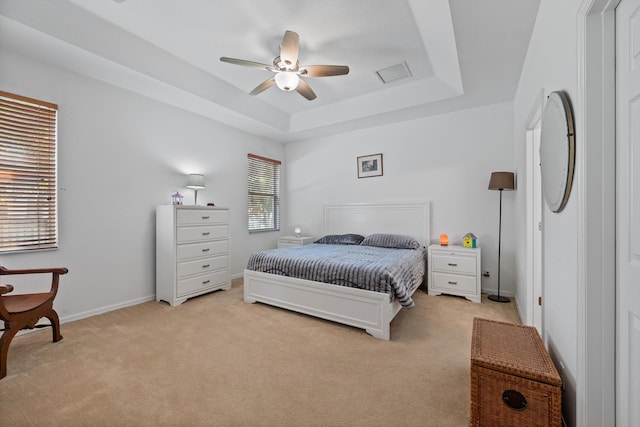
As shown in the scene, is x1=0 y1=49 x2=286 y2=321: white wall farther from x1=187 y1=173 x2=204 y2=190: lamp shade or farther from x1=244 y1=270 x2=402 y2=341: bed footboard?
x1=244 y1=270 x2=402 y2=341: bed footboard

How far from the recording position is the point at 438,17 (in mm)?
2174

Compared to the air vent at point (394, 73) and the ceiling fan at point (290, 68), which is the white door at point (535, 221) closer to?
the air vent at point (394, 73)

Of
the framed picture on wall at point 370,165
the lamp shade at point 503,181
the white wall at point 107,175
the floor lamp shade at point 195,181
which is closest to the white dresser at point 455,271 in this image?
the lamp shade at point 503,181

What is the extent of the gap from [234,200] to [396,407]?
3806 mm

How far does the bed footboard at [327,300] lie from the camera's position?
240 centimetres

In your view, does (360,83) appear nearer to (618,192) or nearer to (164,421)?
(618,192)

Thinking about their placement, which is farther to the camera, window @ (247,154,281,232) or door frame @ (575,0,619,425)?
window @ (247,154,281,232)

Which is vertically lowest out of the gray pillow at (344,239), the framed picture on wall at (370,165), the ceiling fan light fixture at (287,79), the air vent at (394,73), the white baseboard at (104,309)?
the white baseboard at (104,309)

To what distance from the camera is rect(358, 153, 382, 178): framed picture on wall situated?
14.8 feet

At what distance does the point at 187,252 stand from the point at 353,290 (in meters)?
2.16

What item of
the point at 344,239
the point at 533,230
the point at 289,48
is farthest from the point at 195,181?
the point at 533,230

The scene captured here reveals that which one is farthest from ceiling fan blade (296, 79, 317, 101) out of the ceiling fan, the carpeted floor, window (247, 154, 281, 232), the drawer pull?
the drawer pull

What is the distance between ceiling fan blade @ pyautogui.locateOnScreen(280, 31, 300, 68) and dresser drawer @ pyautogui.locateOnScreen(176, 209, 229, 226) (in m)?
2.13

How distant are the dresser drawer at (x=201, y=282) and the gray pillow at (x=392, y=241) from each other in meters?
2.10
